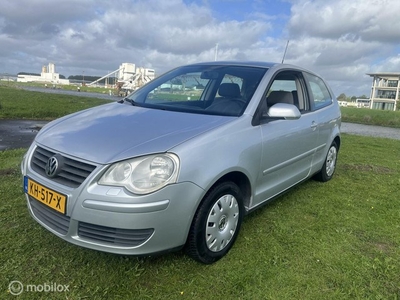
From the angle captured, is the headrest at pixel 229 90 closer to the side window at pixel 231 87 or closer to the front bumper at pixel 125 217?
the side window at pixel 231 87

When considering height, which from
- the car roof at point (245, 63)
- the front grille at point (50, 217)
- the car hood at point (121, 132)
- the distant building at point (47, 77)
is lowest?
the front grille at point (50, 217)

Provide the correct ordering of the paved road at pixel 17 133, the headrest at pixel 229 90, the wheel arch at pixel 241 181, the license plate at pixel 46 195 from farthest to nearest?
the paved road at pixel 17 133 → the headrest at pixel 229 90 → the wheel arch at pixel 241 181 → the license plate at pixel 46 195

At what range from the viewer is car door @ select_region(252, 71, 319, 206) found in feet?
9.89

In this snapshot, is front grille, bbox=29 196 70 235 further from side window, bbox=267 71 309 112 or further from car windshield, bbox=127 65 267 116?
side window, bbox=267 71 309 112

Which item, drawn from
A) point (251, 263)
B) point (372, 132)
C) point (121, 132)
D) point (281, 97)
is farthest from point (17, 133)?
point (372, 132)

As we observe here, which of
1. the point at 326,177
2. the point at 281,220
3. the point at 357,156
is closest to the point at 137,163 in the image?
the point at 281,220

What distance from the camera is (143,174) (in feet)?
6.89

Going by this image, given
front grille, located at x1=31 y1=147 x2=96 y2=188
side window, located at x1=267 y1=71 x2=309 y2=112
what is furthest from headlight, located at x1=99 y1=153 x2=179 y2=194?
side window, located at x1=267 y1=71 x2=309 y2=112

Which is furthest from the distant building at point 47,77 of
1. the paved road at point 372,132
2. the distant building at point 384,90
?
the paved road at point 372,132

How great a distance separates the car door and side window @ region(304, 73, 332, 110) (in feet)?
0.67

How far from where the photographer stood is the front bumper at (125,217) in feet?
6.72

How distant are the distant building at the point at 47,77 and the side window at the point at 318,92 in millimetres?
107788

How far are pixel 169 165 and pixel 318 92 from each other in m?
3.17

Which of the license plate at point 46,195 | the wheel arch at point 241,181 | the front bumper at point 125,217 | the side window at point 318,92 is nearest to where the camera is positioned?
the front bumper at point 125,217
